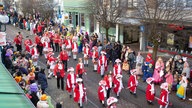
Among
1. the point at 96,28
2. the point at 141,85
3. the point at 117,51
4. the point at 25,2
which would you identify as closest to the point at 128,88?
the point at 141,85

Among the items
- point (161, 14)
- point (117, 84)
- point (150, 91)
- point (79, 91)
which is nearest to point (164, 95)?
point (150, 91)

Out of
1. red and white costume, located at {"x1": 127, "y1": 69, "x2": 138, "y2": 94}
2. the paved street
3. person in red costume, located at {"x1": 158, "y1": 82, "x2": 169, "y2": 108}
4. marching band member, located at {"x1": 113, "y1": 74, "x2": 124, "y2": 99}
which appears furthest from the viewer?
red and white costume, located at {"x1": 127, "y1": 69, "x2": 138, "y2": 94}

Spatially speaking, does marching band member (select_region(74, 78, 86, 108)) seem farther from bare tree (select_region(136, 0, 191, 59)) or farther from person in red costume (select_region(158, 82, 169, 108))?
bare tree (select_region(136, 0, 191, 59))

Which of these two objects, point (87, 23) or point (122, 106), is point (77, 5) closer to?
point (87, 23)

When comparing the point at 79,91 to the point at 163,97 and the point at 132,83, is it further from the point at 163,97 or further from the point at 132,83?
the point at 163,97

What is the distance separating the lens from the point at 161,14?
605 inches

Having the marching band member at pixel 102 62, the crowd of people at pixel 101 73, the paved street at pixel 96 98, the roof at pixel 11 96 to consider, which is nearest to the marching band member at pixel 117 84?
the crowd of people at pixel 101 73

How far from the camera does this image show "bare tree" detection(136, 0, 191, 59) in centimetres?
1502

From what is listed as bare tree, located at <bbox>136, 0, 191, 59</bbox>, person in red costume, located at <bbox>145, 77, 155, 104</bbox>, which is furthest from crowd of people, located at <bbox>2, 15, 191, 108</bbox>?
bare tree, located at <bbox>136, 0, 191, 59</bbox>

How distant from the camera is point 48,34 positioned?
2134 cm

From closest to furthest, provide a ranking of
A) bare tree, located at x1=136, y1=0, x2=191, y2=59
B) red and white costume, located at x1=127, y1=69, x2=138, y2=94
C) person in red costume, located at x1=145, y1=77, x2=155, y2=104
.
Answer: person in red costume, located at x1=145, y1=77, x2=155, y2=104 < red and white costume, located at x1=127, y1=69, x2=138, y2=94 < bare tree, located at x1=136, y1=0, x2=191, y2=59

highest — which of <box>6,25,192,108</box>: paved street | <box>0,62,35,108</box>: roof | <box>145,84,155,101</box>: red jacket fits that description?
<box>0,62,35,108</box>: roof

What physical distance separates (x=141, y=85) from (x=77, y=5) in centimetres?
1792

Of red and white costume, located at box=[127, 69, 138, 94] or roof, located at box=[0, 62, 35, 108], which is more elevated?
roof, located at box=[0, 62, 35, 108]
